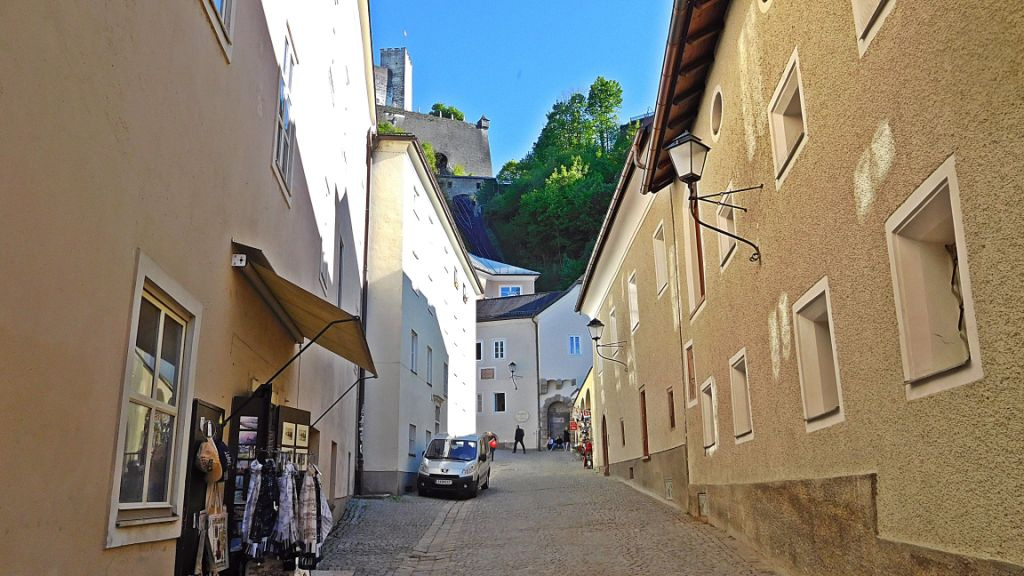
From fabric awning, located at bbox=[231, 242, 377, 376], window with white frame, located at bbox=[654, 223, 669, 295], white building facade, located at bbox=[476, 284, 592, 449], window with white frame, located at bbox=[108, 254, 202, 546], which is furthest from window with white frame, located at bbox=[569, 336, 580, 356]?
window with white frame, located at bbox=[108, 254, 202, 546]

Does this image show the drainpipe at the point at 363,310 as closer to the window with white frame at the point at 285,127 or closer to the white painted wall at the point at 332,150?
the white painted wall at the point at 332,150

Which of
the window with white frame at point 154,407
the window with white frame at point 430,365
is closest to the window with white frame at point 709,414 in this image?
the window with white frame at point 154,407

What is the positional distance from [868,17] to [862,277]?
1888mm

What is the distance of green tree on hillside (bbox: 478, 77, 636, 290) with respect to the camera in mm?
68750

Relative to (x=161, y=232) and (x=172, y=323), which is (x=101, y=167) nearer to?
(x=161, y=232)

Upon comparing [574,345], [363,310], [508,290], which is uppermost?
[508,290]

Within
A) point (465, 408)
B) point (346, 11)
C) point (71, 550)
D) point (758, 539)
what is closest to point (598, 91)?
point (465, 408)

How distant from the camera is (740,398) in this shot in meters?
11.1

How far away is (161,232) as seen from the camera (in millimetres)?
5555

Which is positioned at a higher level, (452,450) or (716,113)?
(716,113)

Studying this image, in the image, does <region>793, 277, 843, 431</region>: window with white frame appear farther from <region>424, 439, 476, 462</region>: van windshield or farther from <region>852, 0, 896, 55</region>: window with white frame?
<region>424, 439, 476, 462</region>: van windshield

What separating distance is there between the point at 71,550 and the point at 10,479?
85 centimetres

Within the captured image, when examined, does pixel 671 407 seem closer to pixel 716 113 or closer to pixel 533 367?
pixel 716 113

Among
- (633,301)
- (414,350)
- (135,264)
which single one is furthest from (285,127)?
(414,350)
